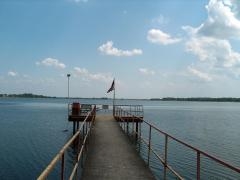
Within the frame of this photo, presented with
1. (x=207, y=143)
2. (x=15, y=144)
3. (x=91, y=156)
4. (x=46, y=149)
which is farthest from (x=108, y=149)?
(x=207, y=143)

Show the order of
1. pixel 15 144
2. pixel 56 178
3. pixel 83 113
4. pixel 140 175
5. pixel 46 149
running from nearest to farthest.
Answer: pixel 140 175 → pixel 56 178 → pixel 46 149 → pixel 15 144 → pixel 83 113

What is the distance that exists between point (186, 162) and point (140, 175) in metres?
12.1

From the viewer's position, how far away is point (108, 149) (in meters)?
12.7

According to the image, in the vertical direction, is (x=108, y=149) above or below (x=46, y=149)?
above

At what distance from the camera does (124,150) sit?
12.6 m

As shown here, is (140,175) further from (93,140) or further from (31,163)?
(31,163)

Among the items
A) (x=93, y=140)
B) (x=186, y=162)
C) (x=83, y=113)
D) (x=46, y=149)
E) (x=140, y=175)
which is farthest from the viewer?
(x=83, y=113)

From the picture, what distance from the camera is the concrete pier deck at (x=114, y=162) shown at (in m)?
9.03

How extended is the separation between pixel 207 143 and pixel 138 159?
71.5 feet

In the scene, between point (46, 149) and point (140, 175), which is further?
point (46, 149)

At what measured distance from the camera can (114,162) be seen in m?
10.5

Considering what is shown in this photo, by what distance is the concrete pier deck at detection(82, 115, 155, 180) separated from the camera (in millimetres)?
9031

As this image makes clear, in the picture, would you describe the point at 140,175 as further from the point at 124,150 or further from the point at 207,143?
the point at 207,143

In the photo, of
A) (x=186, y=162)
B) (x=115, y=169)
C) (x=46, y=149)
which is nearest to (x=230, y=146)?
(x=186, y=162)
